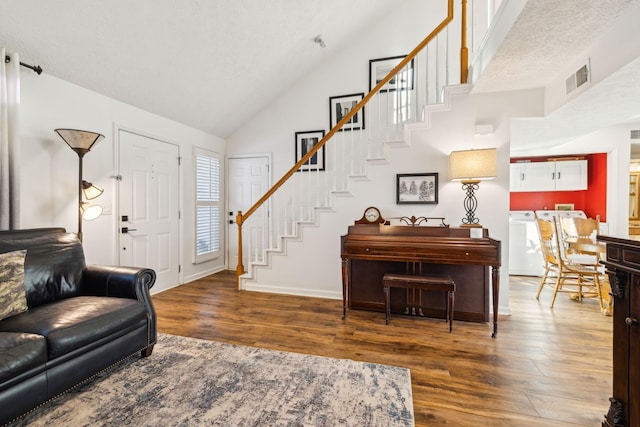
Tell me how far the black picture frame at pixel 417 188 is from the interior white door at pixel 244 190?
8.11 ft

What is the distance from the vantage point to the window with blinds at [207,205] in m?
4.80

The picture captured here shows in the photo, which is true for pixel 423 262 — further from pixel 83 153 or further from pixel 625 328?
pixel 83 153

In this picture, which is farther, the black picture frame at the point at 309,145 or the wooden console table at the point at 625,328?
the black picture frame at the point at 309,145

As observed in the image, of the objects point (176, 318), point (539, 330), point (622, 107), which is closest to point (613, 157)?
point (622, 107)

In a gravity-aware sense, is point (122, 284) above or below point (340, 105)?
below

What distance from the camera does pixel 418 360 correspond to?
7.31 ft

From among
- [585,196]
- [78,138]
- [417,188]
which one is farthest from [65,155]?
[585,196]

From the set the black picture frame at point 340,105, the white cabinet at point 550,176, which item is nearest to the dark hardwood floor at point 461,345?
the white cabinet at point 550,176

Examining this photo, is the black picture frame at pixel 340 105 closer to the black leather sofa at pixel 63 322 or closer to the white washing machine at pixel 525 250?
the white washing machine at pixel 525 250

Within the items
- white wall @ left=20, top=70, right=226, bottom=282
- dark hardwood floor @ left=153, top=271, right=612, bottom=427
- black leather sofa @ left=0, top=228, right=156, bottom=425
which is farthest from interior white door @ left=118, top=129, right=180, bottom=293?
black leather sofa @ left=0, top=228, right=156, bottom=425

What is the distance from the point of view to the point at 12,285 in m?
1.86

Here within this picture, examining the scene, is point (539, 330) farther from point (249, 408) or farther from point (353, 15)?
point (353, 15)

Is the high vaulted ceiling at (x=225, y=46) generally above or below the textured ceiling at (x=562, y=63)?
above

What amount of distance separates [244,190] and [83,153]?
2627mm
